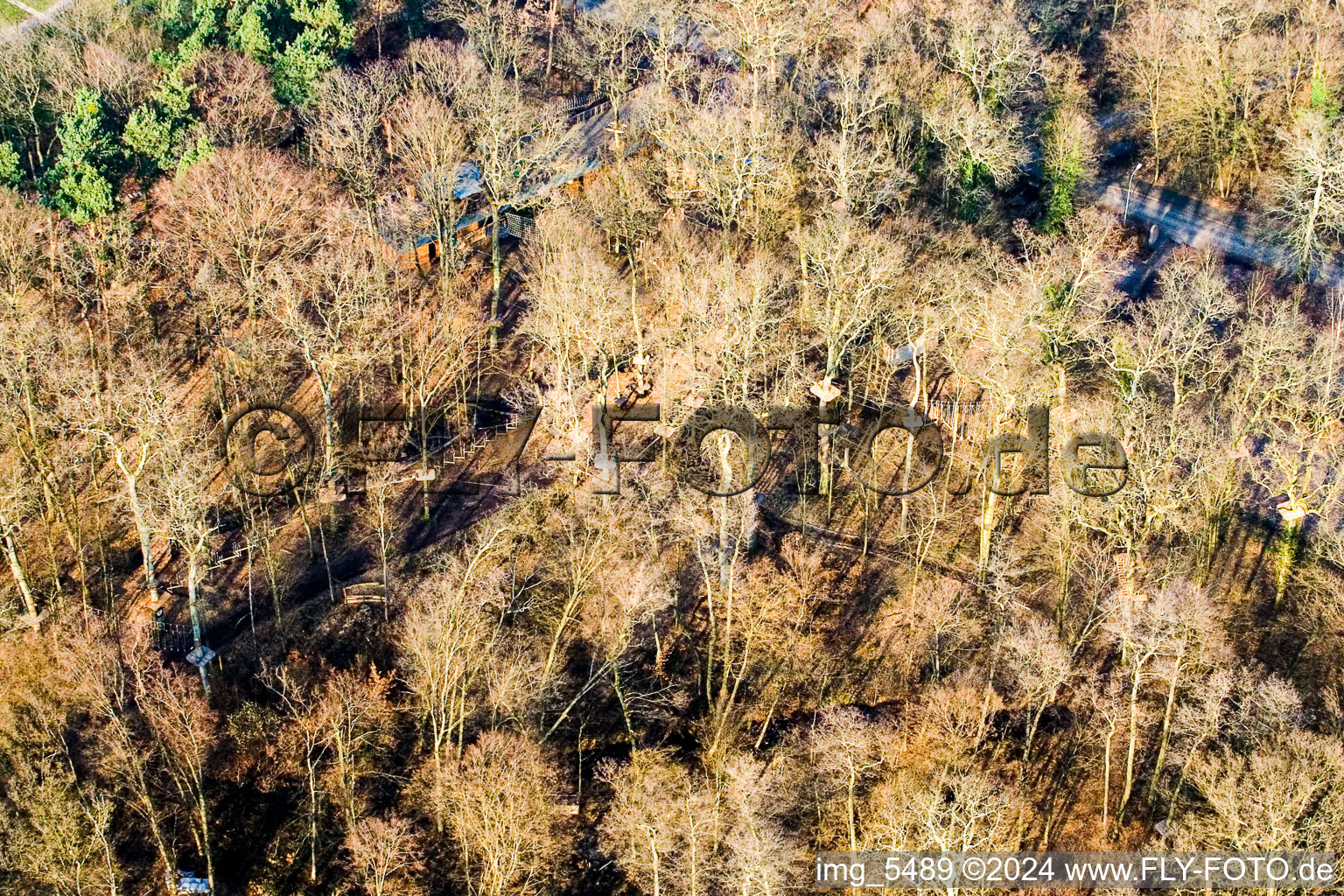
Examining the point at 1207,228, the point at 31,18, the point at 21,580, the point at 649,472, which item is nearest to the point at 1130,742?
the point at 649,472

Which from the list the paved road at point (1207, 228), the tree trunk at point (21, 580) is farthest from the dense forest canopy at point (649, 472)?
the paved road at point (1207, 228)

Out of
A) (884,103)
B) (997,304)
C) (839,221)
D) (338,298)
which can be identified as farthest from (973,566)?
(338,298)

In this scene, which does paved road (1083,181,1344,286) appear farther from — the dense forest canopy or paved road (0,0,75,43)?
paved road (0,0,75,43)

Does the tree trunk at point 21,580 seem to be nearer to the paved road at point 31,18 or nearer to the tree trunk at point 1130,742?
the paved road at point 31,18

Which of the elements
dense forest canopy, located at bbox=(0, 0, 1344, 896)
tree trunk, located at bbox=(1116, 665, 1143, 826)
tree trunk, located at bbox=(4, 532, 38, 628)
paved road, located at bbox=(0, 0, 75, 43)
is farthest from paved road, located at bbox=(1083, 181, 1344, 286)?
paved road, located at bbox=(0, 0, 75, 43)

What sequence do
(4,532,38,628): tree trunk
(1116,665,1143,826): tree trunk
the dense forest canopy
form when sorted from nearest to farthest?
(1116,665,1143,826): tree trunk → the dense forest canopy → (4,532,38,628): tree trunk

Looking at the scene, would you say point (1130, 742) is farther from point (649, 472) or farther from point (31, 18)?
point (31, 18)

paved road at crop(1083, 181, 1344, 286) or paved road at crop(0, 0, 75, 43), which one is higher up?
paved road at crop(0, 0, 75, 43)

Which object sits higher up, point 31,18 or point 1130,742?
point 31,18

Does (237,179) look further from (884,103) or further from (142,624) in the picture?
(884,103)
